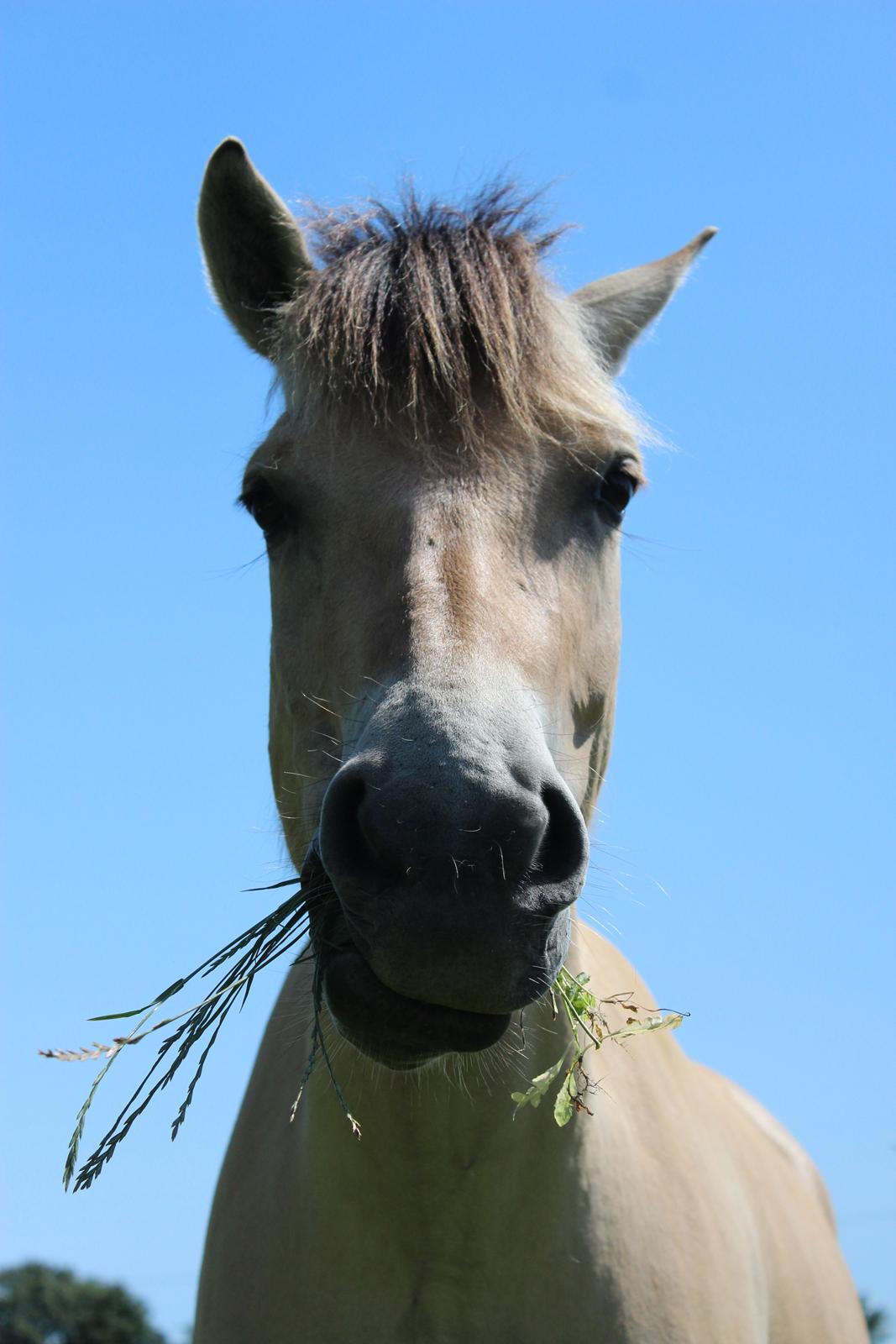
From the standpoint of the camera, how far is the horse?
2.47 m

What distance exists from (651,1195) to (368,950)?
5.10 ft

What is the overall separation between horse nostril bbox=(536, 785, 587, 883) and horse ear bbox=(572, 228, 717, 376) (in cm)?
235

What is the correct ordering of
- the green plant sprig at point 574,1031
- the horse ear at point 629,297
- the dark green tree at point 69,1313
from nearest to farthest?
1. the green plant sprig at point 574,1031
2. the horse ear at point 629,297
3. the dark green tree at point 69,1313

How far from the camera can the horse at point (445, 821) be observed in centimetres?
247

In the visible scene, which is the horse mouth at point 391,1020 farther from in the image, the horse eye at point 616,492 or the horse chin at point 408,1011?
the horse eye at point 616,492

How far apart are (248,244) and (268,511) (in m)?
1.13

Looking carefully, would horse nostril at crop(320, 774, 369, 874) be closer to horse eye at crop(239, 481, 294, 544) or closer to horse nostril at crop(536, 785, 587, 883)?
horse nostril at crop(536, 785, 587, 883)

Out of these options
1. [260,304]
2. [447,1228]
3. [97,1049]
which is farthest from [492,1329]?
[260,304]

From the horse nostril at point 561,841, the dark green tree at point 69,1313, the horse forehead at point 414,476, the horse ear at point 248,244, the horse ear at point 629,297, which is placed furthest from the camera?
the dark green tree at point 69,1313

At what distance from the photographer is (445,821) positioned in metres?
2.35

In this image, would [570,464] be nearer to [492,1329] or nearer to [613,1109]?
[613,1109]

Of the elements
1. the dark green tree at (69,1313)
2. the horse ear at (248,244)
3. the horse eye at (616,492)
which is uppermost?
the horse ear at (248,244)

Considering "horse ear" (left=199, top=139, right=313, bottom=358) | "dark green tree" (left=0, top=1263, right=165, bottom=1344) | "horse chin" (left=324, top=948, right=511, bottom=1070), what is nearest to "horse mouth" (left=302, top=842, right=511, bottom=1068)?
"horse chin" (left=324, top=948, right=511, bottom=1070)

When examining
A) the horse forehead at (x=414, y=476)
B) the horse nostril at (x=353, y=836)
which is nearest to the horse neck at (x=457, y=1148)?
the horse nostril at (x=353, y=836)
